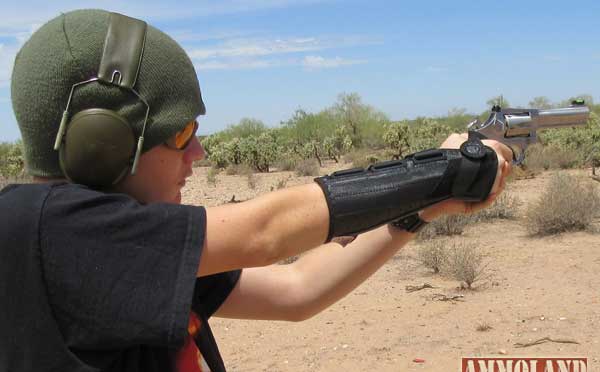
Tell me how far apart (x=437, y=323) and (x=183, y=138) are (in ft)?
17.6

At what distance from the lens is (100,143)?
1237mm

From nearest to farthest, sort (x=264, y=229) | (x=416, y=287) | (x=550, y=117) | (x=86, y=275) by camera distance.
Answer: (x=86, y=275) < (x=264, y=229) < (x=550, y=117) < (x=416, y=287)

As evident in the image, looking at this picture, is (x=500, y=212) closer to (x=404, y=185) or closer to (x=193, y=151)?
(x=404, y=185)

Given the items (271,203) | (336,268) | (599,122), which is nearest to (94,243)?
(271,203)

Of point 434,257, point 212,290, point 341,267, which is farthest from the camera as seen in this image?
point 434,257

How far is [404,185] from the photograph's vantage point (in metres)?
1.41

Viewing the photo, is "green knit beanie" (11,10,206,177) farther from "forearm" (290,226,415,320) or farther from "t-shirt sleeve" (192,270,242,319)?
"forearm" (290,226,415,320)

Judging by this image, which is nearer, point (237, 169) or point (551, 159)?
point (551, 159)

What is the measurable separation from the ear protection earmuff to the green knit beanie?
0.01m

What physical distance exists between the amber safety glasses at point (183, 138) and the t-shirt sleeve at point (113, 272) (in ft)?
0.70

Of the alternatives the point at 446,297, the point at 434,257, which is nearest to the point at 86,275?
the point at 446,297

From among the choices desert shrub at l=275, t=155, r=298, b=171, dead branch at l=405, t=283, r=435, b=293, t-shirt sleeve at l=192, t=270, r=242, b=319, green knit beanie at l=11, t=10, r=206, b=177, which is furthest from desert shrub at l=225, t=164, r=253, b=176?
green knit beanie at l=11, t=10, r=206, b=177

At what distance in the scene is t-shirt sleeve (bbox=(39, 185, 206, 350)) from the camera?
114 centimetres

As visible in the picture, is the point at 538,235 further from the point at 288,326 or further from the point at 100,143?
the point at 100,143
